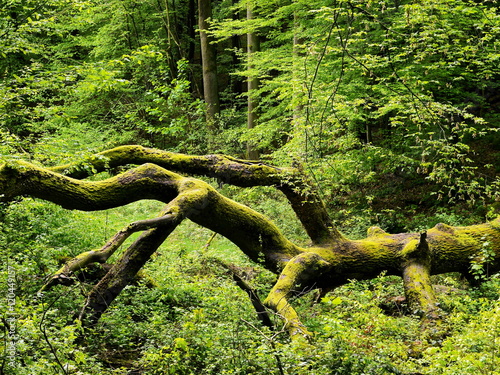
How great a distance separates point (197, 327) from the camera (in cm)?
465

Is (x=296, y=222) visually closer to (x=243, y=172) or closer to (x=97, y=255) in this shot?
(x=243, y=172)

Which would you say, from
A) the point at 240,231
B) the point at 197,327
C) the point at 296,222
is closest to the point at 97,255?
the point at 197,327

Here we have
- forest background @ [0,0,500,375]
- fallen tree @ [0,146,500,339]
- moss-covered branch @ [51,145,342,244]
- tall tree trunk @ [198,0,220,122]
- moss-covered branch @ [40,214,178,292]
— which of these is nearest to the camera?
forest background @ [0,0,500,375]

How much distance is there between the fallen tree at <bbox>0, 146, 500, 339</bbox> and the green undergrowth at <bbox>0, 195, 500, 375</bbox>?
0.36m

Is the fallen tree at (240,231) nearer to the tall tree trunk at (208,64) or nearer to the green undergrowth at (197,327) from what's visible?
the green undergrowth at (197,327)

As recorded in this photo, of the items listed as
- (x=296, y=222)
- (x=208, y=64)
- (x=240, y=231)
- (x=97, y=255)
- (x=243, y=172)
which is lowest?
(x=296, y=222)

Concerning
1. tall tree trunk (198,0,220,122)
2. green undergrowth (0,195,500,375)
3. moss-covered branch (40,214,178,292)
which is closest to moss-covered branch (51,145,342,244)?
green undergrowth (0,195,500,375)

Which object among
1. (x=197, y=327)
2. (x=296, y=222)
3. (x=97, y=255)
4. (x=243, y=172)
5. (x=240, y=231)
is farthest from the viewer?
(x=296, y=222)

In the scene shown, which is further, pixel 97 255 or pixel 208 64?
pixel 208 64

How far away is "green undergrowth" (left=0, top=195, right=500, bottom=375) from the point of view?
3814 mm

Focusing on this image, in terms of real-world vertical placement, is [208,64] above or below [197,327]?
above

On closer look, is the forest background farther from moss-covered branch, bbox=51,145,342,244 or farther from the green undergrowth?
moss-covered branch, bbox=51,145,342,244

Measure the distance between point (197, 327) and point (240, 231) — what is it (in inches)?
96.5

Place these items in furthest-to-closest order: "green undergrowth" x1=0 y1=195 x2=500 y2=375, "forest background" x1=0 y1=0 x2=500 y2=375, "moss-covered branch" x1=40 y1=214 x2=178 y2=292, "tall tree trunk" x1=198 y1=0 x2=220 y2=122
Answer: "tall tree trunk" x1=198 y1=0 x2=220 y2=122 < "moss-covered branch" x1=40 y1=214 x2=178 y2=292 < "forest background" x1=0 y1=0 x2=500 y2=375 < "green undergrowth" x1=0 y1=195 x2=500 y2=375
